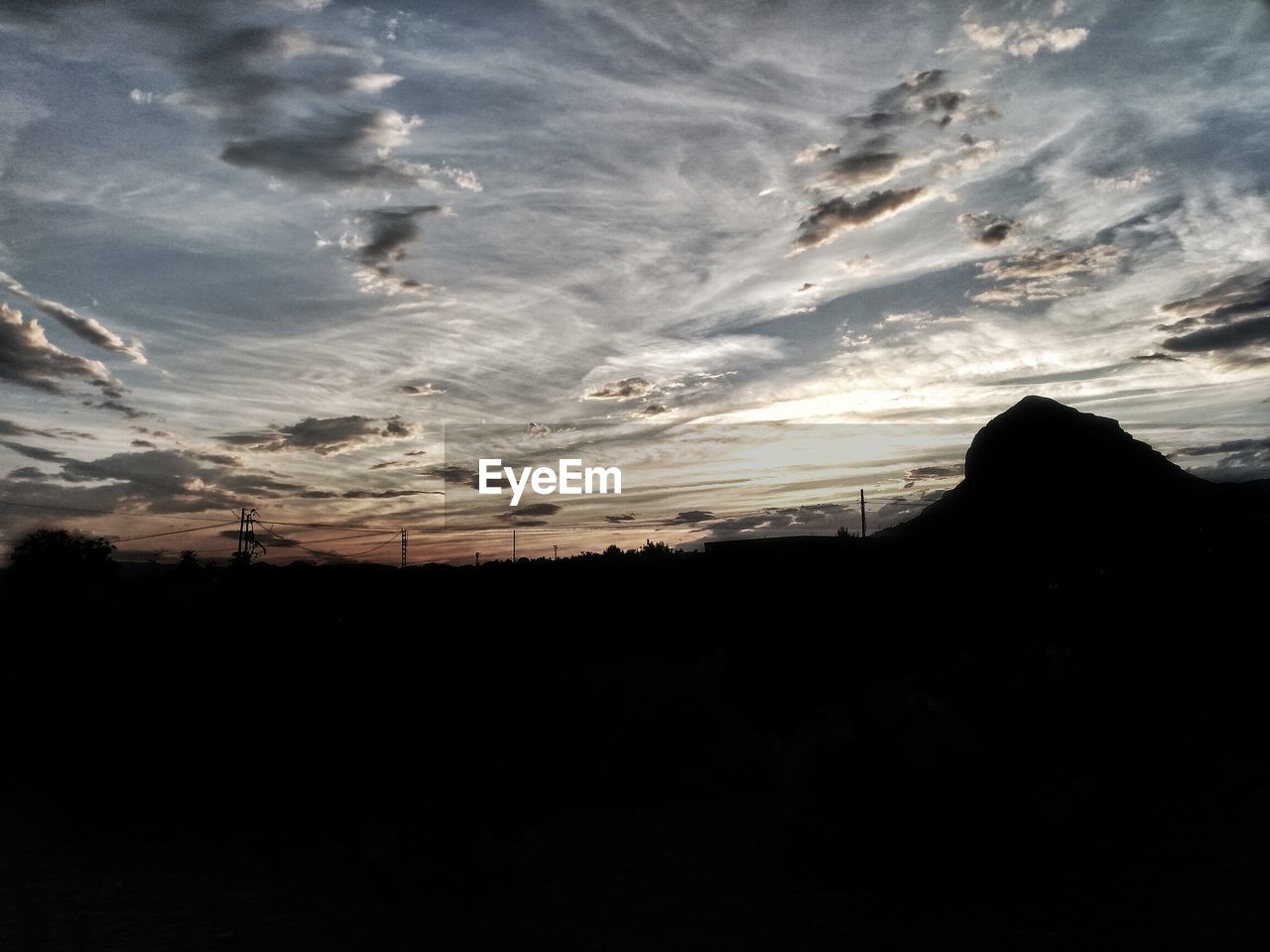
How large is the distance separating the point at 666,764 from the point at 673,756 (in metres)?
0.22

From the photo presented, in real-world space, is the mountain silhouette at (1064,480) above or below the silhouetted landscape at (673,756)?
above

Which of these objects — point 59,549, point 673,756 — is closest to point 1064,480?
point 673,756

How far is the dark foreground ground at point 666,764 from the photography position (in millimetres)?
8297

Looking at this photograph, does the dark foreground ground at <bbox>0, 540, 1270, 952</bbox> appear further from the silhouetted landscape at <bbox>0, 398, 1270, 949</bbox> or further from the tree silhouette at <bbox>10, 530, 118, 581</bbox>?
the tree silhouette at <bbox>10, 530, 118, 581</bbox>

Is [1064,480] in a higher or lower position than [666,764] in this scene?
higher

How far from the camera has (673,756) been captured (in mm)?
11984

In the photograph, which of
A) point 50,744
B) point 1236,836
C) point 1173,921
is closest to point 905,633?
point 1236,836

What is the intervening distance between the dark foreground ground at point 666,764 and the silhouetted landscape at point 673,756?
1.7 inches

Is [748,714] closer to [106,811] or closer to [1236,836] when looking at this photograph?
[1236,836]

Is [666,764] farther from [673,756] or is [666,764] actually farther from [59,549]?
[59,549]

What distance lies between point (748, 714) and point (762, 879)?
420 centimetres

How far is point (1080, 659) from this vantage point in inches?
389

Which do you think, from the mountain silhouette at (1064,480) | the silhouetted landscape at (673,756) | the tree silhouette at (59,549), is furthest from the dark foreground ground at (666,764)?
the tree silhouette at (59,549)

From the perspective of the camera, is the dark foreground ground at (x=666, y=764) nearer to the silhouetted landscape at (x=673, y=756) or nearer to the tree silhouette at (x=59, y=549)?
the silhouetted landscape at (x=673, y=756)
